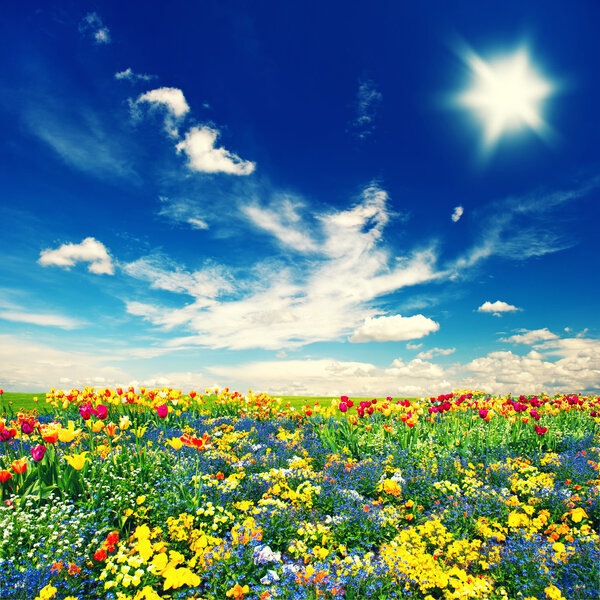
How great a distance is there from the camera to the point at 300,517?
20.1 ft

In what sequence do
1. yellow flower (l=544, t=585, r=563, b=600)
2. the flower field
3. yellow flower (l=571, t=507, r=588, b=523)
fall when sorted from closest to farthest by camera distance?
yellow flower (l=544, t=585, r=563, b=600), the flower field, yellow flower (l=571, t=507, r=588, b=523)

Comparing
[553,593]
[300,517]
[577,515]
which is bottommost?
[553,593]

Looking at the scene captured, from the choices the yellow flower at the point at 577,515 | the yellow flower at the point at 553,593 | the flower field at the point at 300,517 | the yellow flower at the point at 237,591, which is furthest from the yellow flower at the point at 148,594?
the yellow flower at the point at 577,515

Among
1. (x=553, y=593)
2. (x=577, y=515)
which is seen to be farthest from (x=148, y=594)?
(x=577, y=515)

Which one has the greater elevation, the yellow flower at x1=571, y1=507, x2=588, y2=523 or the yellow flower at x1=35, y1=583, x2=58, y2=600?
the yellow flower at x1=571, y1=507, x2=588, y2=523

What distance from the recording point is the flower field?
186 inches

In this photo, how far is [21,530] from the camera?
5.45 metres

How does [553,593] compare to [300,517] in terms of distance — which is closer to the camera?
[553,593]

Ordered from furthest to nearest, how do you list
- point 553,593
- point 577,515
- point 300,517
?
point 300,517
point 577,515
point 553,593

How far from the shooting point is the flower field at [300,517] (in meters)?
4.73

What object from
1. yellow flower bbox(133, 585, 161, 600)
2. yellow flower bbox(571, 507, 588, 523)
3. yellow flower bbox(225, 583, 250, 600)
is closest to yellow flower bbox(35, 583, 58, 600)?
yellow flower bbox(133, 585, 161, 600)

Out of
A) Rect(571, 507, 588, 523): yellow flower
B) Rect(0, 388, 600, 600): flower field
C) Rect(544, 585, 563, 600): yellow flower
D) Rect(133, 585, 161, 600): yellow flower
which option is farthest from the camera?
Rect(571, 507, 588, 523): yellow flower

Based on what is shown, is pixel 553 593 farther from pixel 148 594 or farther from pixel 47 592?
pixel 47 592

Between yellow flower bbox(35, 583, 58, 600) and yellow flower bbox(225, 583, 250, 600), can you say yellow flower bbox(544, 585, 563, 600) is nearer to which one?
yellow flower bbox(225, 583, 250, 600)
